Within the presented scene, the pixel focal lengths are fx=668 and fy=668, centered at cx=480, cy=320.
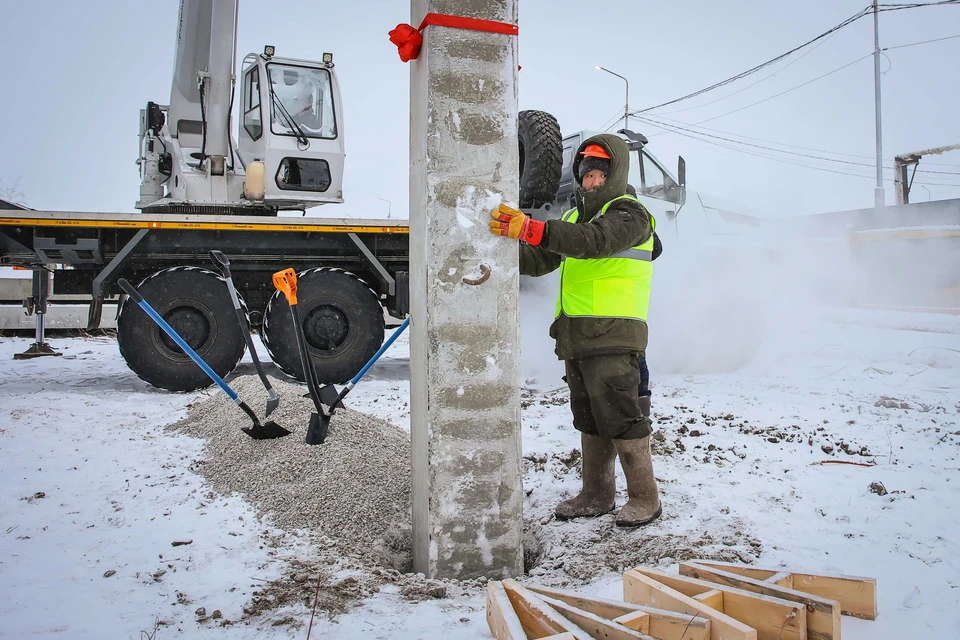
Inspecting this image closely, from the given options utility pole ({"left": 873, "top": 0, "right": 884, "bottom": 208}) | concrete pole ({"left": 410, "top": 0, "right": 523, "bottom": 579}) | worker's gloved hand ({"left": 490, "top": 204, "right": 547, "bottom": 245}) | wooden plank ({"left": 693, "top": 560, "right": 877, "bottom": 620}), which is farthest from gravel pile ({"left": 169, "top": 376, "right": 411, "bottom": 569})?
utility pole ({"left": 873, "top": 0, "right": 884, "bottom": 208})

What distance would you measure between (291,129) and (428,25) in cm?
488

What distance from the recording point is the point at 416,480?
283cm

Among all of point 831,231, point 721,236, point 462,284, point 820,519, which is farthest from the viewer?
point 831,231

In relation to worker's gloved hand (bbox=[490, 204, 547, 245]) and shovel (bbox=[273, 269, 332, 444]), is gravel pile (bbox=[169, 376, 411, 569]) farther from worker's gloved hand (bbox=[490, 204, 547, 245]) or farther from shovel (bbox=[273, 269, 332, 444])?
worker's gloved hand (bbox=[490, 204, 547, 245])

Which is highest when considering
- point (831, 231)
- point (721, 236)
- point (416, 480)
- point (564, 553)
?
point (831, 231)

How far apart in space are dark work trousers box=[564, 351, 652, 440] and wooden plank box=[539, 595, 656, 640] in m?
1.11

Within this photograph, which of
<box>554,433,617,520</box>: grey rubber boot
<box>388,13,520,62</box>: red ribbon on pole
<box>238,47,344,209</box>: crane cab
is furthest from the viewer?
<box>238,47,344,209</box>: crane cab

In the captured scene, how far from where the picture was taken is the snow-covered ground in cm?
226

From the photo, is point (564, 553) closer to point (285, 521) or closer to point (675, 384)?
point (285, 521)

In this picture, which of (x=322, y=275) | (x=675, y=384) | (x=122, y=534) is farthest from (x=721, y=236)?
(x=122, y=534)

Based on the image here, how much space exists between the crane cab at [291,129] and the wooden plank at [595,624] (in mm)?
6051

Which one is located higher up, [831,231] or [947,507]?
[831,231]

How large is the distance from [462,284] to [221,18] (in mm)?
5900

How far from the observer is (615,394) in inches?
117
